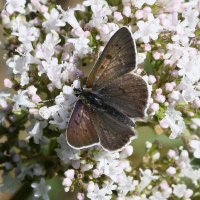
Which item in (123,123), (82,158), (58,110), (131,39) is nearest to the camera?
(131,39)

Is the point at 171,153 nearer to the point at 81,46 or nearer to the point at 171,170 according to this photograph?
the point at 171,170

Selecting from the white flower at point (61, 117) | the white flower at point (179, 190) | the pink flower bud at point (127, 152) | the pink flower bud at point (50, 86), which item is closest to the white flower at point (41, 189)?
the white flower at point (61, 117)

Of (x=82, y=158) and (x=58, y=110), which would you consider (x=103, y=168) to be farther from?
(x=58, y=110)

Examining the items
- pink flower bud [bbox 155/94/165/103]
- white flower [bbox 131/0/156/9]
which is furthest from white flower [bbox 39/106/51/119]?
white flower [bbox 131/0/156/9]

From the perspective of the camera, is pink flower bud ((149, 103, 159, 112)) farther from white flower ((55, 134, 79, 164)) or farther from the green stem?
the green stem

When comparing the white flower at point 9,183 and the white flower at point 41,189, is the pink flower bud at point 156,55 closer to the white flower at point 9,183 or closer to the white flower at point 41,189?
the white flower at point 41,189

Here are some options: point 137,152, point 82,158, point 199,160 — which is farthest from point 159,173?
point 82,158

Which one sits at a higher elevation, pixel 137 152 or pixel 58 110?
pixel 58 110
